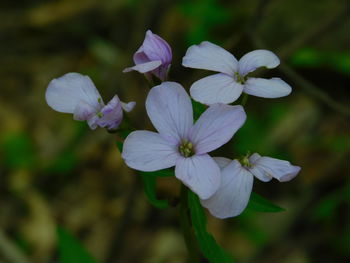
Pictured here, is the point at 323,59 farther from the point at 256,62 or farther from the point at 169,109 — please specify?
the point at 169,109

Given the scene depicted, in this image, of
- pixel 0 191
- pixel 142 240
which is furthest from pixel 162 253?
pixel 0 191

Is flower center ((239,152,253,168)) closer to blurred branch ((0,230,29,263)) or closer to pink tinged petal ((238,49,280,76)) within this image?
pink tinged petal ((238,49,280,76))

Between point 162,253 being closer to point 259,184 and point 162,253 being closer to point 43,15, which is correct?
point 259,184

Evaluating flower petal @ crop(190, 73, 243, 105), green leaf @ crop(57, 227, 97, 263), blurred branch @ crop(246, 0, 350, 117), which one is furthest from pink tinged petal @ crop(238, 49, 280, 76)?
green leaf @ crop(57, 227, 97, 263)

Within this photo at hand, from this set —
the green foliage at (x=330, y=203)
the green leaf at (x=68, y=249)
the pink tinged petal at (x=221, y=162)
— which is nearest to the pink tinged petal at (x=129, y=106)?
the pink tinged petal at (x=221, y=162)

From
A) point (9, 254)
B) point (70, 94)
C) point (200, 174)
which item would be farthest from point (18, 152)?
point (200, 174)

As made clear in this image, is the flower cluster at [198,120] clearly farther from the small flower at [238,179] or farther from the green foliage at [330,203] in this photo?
the green foliage at [330,203]
